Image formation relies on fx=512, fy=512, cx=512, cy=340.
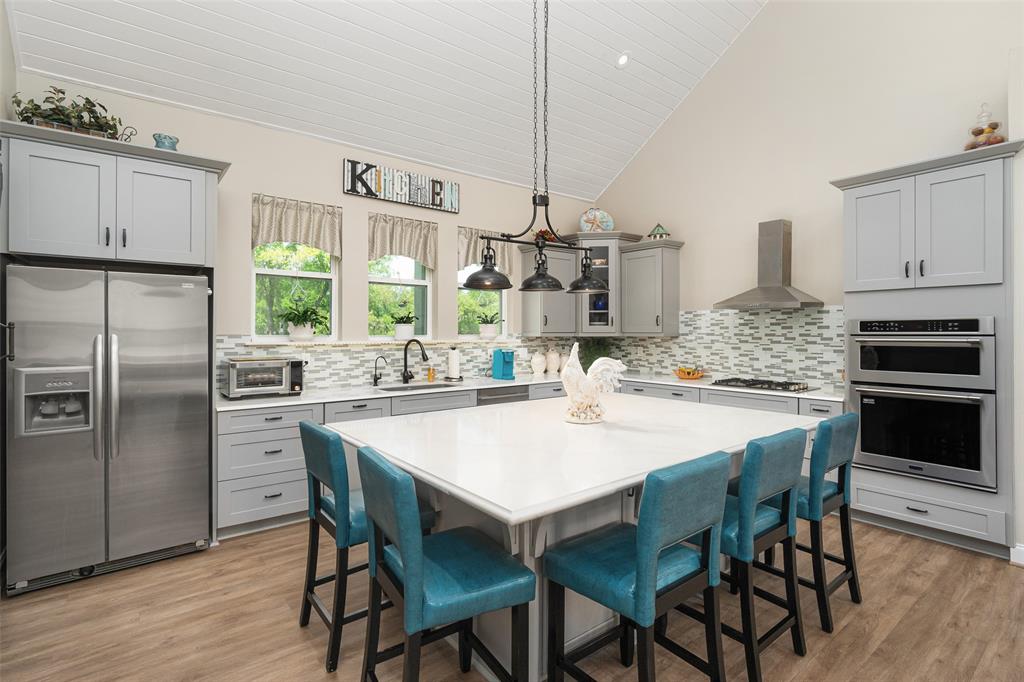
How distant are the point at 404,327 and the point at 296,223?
1265 mm

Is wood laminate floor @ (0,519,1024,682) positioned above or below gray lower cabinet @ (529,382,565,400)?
below

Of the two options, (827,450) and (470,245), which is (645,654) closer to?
(827,450)

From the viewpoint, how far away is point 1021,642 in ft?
7.36

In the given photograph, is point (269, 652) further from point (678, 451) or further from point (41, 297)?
point (41, 297)

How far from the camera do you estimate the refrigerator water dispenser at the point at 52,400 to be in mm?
2674

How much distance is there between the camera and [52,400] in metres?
2.78

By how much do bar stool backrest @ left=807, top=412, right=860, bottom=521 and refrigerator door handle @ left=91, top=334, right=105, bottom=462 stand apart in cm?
365

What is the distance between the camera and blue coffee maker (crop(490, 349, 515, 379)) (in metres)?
5.23

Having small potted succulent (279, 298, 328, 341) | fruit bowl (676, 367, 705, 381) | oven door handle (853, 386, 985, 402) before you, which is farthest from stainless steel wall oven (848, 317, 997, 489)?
small potted succulent (279, 298, 328, 341)

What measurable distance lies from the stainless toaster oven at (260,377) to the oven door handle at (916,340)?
408cm

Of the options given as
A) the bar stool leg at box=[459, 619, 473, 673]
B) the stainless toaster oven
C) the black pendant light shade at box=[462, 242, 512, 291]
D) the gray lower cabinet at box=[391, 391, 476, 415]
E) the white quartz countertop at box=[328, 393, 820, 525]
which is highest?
the black pendant light shade at box=[462, 242, 512, 291]

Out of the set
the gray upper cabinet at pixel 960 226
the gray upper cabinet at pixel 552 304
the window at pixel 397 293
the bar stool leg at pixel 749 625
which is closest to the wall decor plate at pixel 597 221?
the gray upper cabinet at pixel 552 304

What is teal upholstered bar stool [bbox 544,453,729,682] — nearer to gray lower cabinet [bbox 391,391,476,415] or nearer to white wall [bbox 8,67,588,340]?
gray lower cabinet [bbox 391,391,476,415]

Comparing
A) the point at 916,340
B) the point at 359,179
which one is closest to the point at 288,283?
the point at 359,179
